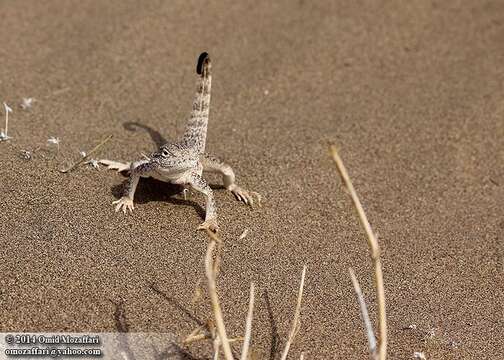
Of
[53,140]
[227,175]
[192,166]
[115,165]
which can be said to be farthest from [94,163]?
[227,175]

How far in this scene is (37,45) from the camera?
5.18m

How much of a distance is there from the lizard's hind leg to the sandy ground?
0.08 meters

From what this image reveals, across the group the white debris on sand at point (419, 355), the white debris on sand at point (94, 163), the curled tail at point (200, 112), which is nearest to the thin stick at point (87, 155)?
the white debris on sand at point (94, 163)

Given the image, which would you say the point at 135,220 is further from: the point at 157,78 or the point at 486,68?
the point at 486,68

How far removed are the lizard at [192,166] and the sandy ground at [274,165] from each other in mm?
93

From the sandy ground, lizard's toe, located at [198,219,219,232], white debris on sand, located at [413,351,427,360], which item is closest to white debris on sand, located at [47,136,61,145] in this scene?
the sandy ground

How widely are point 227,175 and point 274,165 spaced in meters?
0.47

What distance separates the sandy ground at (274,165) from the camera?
3.12 meters

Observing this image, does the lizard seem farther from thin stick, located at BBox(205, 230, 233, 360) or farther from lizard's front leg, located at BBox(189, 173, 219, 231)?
thin stick, located at BBox(205, 230, 233, 360)

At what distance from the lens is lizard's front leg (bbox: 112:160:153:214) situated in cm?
360

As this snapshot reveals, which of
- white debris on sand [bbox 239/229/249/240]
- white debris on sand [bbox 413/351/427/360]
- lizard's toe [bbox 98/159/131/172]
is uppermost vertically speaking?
lizard's toe [bbox 98/159/131/172]

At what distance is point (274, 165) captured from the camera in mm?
4316

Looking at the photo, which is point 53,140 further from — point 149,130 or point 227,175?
point 227,175

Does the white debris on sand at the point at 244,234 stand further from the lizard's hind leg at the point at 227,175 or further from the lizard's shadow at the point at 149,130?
the lizard's shadow at the point at 149,130
